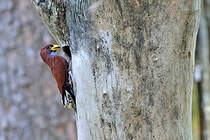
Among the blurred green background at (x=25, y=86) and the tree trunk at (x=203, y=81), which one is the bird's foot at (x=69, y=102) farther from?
the tree trunk at (x=203, y=81)

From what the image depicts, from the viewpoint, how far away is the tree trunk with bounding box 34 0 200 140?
1700 millimetres

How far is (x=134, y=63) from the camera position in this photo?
1723 mm

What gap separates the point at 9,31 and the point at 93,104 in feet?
9.03

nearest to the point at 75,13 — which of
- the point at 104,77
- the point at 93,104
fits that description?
the point at 104,77

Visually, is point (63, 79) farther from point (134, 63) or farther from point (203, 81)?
point (203, 81)

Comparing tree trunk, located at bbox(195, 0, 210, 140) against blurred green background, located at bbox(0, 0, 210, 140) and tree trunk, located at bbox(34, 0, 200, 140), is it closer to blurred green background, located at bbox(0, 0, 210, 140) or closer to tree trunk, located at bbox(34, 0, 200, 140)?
blurred green background, located at bbox(0, 0, 210, 140)

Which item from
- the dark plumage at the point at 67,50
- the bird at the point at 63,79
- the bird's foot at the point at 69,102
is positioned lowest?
the bird's foot at the point at 69,102

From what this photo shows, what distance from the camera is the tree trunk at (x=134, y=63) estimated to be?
1.70 metres

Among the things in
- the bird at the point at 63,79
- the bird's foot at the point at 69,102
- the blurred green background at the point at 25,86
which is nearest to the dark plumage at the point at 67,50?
the bird at the point at 63,79

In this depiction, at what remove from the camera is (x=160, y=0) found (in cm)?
169

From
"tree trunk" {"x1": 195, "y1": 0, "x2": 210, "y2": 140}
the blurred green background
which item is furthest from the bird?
"tree trunk" {"x1": 195, "y1": 0, "x2": 210, "y2": 140}

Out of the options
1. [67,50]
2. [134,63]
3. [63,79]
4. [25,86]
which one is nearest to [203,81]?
[25,86]

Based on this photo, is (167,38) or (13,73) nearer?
(167,38)

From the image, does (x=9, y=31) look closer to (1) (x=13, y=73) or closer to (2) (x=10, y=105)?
(1) (x=13, y=73)
